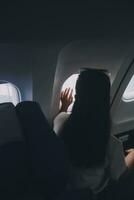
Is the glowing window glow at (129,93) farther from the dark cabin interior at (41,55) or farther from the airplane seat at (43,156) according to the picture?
the airplane seat at (43,156)

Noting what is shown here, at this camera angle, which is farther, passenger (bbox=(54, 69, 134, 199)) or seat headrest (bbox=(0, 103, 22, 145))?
passenger (bbox=(54, 69, 134, 199))

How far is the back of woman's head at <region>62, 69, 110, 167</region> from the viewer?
218 cm

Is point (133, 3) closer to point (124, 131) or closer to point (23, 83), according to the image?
point (23, 83)

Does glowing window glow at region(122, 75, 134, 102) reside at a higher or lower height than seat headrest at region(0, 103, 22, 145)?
lower

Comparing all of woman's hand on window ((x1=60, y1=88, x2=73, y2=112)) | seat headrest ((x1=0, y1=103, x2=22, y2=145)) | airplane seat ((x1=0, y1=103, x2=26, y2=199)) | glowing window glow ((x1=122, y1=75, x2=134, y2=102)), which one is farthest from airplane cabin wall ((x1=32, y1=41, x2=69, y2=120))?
glowing window glow ((x1=122, y1=75, x2=134, y2=102))

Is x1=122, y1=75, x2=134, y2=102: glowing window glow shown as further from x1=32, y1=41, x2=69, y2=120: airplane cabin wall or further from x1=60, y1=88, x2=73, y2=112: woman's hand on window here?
x1=32, y1=41, x2=69, y2=120: airplane cabin wall

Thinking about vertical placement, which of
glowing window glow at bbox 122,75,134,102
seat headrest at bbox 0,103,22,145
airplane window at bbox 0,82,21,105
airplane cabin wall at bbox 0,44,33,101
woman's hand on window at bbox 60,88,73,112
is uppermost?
airplane cabin wall at bbox 0,44,33,101

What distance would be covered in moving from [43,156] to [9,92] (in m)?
1.09

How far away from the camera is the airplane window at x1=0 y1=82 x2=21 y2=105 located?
275cm

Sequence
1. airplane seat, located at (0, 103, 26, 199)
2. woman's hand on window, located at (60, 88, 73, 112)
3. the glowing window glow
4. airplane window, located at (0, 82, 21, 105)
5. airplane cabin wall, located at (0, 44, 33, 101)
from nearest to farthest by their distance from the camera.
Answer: airplane seat, located at (0, 103, 26, 199), airplane cabin wall, located at (0, 44, 33, 101), airplane window, located at (0, 82, 21, 105), woman's hand on window, located at (60, 88, 73, 112), the glowing window glow

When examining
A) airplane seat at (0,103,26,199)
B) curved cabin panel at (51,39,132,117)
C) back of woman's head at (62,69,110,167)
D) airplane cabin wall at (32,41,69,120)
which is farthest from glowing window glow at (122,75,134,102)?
airplane seat at (0,103,26,199)

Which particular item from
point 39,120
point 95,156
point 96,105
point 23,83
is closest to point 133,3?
point 39,120

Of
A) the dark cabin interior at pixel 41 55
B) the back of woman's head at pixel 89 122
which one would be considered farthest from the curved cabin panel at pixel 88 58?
the back of woman's head at pixel 89 122

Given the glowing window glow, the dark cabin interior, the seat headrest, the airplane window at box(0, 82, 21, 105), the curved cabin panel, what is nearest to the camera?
the dark cabin interior
